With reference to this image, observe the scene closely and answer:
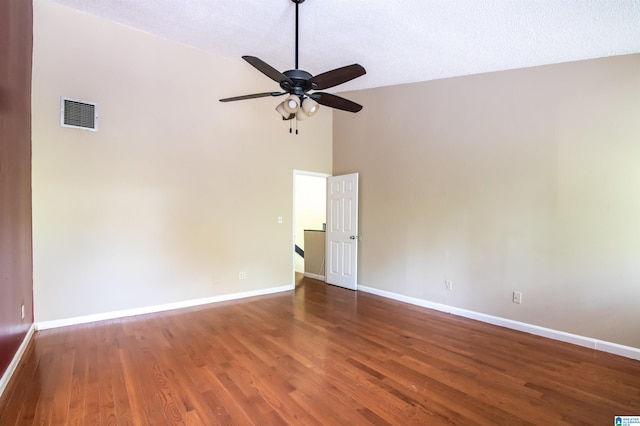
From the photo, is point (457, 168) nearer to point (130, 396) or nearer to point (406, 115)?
point (406, 115)

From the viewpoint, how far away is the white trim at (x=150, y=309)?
11.6ft

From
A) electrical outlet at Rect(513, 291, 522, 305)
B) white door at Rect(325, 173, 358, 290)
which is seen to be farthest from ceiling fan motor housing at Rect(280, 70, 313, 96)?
electrical outlet at Rect(513, 291, 522, 305)

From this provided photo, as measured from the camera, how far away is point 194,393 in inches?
90.1

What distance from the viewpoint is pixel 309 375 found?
256 centimetres

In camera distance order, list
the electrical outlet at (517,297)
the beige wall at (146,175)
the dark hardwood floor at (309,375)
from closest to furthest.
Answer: the dark hardwood floor at (309,375) < the beige wall at (146,175) < the electrical outlet at (517,297)

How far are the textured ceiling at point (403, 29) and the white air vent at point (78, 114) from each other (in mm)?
1065

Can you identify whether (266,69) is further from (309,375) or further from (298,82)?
(309,375)

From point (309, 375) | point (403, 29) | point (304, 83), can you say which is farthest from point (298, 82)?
point (309, 375)

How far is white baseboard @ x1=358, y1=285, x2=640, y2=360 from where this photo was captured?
301cm

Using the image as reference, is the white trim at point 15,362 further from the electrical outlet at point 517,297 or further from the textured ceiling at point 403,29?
the electrical outlet at point 517,297

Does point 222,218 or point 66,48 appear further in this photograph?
point 222,218

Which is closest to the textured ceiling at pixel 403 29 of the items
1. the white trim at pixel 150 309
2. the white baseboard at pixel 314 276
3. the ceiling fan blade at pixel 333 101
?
the ceiling fan blade at pixel 333 101

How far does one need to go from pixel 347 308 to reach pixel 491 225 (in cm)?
221

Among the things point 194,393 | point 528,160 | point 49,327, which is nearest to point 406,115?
point 528,160
